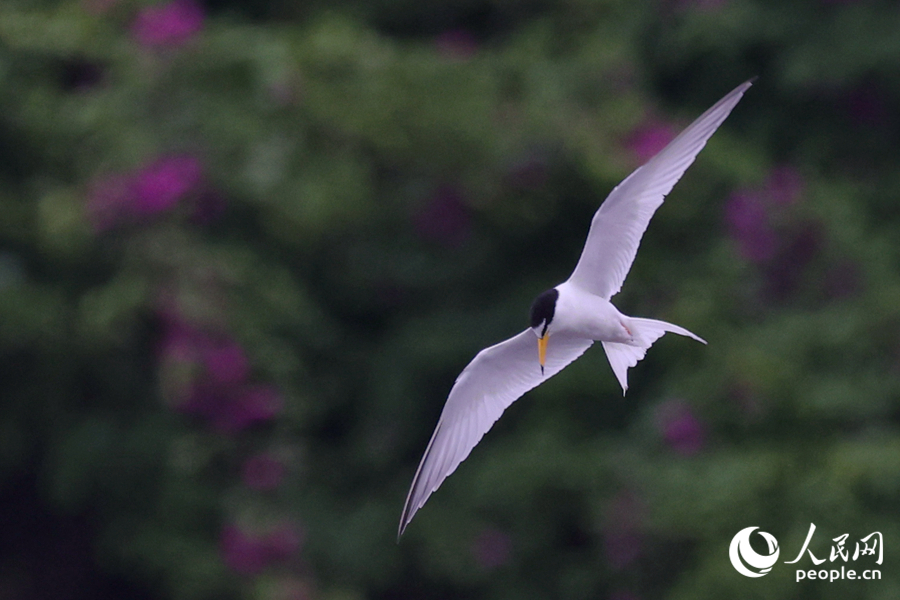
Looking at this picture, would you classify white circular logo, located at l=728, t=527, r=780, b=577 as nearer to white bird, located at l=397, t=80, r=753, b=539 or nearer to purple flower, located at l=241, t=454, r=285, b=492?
white bird, located at l=397, t=80, r=753, b=539

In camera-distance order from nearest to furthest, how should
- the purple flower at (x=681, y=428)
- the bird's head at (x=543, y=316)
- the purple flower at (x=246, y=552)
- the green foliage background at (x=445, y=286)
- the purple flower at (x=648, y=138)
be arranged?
the bird's head at (x=543, y=316)
the purple flower at (x=681, y=428)
the green foliage background at (x=445, y=286)
the purple flower at (x=246, y=552)
the purple flower at (x=648, y=138)

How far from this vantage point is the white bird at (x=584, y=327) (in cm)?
351

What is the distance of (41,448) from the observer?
294 inches

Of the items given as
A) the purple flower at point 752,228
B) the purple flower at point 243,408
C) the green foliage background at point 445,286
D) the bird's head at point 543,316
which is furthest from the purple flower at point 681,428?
the bird's head at point 543,316

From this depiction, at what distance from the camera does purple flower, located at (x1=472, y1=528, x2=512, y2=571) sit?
6.45m

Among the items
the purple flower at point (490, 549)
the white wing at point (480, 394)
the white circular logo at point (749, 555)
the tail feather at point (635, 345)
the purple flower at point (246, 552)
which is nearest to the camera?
the tail feather at point (635, 345)

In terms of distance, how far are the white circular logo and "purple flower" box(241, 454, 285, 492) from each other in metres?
1.97

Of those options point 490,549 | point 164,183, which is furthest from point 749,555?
point 164,183

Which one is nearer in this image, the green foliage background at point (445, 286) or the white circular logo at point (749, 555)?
the white circular logo at point (749, 555)

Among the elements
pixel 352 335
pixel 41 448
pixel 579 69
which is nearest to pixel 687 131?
pixel 579 69

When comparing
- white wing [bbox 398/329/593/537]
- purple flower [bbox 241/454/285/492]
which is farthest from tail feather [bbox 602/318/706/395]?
purple flower [bbox 241/454/285/492]

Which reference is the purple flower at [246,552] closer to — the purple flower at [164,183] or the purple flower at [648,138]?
the purple flower at [164,183]

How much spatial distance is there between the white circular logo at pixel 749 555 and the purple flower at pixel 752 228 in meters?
1.25

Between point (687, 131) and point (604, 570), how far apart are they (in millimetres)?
3426
